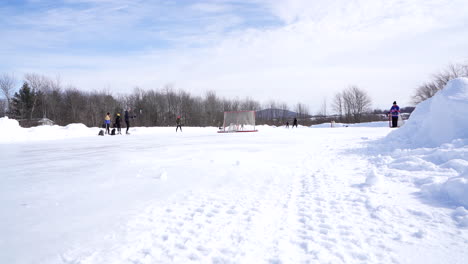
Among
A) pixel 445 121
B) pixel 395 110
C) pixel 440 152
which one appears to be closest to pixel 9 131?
pixel 440 152

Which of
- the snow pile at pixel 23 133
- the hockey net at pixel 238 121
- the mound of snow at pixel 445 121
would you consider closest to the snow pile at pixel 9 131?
the snow pile at pixel 23 133

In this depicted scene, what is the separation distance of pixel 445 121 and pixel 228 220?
6.42 metres

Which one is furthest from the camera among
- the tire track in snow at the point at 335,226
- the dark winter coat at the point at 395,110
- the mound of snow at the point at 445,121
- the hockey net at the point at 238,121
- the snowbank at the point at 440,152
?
the hockey net at the point at 238,121

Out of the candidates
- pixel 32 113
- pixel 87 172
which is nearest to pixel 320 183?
pixel 87 172

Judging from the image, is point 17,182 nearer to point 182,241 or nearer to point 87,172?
point 87,172

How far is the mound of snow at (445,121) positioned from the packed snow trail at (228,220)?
9.71ft

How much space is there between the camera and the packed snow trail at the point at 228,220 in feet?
6.09

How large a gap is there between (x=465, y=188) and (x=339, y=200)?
51.3 inches

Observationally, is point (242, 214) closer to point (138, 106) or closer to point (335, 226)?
point (335, 226)

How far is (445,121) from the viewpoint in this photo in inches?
232

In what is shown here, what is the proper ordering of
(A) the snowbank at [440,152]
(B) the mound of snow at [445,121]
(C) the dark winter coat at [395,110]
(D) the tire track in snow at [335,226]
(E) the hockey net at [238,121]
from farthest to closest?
(E) the hockey net at [238,121], (C) the dark winter coat at [395,110], (B) the mound of snow at [445,121], (A) the snowbank at [440,152], (D) the tire track in snow at [335,226]

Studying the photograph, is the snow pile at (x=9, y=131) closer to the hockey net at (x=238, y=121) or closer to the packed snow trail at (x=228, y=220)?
the packed snow trail at (x=228, y=220)

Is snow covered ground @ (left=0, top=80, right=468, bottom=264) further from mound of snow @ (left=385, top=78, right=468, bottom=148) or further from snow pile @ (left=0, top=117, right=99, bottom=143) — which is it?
snow pile @ (left=0, top=117, right=99, bottom=143)

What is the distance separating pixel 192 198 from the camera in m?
3.15
